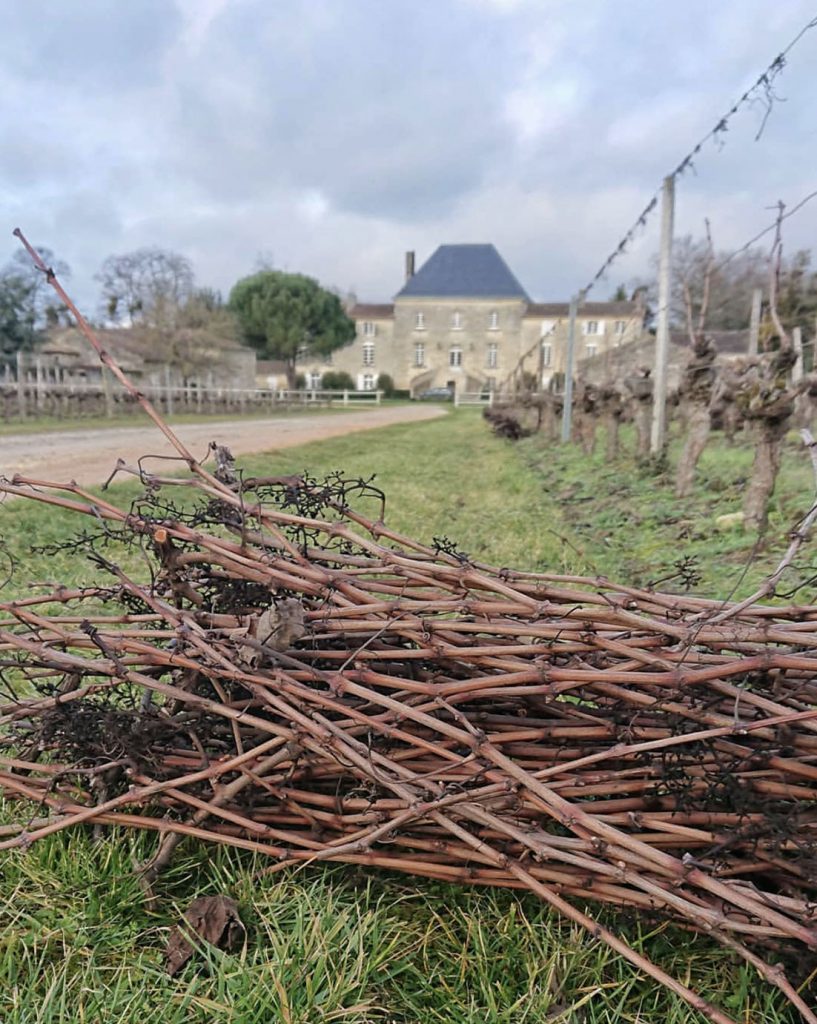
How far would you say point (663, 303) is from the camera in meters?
8.43

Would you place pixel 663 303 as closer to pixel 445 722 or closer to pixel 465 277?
pixel 445 722

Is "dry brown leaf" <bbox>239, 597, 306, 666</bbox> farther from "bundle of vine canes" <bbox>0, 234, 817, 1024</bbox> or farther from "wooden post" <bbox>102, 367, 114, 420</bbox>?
"wooden post" <bbox>102, 367, 114, 420</bbox>

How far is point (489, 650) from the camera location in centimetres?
127

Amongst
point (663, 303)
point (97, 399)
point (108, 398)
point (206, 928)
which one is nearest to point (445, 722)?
point (206, 928)

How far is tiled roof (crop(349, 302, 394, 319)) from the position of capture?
3398 inches

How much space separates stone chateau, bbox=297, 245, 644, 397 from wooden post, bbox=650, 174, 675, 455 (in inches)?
2824

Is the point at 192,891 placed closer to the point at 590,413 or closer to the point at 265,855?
the point at 265,855

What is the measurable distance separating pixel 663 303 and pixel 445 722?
8.31 metres

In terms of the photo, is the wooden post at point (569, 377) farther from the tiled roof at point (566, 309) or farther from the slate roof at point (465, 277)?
the slate roof at point (465, 277)

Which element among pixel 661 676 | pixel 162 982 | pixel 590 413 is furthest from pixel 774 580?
pixel 590 413

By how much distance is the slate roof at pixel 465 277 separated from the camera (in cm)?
8375

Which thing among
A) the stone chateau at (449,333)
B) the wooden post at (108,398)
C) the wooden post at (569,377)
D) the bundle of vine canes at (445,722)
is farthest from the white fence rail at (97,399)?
the stone chateau at (449,333)

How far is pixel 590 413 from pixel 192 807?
38.3ft

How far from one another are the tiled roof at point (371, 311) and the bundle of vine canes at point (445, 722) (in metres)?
88.2
